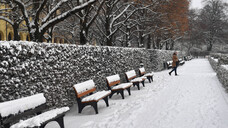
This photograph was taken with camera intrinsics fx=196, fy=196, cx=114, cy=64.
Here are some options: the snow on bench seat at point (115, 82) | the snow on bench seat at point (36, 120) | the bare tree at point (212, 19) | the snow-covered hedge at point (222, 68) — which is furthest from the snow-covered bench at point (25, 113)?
the bare tree at point (212, 19)

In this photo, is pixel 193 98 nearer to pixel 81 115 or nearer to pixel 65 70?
pixel 81 115

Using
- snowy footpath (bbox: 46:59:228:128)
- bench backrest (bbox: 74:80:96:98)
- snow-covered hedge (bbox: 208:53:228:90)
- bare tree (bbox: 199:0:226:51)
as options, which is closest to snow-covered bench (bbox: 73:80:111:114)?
bench backrest (bbox: 74:80:96:98)

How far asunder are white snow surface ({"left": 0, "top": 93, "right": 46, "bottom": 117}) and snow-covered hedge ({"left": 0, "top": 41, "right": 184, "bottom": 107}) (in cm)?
43

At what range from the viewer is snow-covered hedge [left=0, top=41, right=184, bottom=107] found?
4.27 metres

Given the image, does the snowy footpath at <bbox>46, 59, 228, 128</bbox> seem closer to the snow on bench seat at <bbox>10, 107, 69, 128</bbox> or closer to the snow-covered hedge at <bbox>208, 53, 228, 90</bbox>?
the snow on bench seat at <bbox>10, 107, 69, 128</bbox>

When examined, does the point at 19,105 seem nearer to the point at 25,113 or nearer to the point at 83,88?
the point at 25,113

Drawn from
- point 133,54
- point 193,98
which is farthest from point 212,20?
point 193,98

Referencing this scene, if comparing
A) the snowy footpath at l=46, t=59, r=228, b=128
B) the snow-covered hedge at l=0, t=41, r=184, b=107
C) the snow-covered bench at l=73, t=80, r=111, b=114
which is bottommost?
the snowy footpath at l=46, t=59, r=228, b=128

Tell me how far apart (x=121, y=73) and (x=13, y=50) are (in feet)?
23.5

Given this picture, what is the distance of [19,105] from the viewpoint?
3918 mm

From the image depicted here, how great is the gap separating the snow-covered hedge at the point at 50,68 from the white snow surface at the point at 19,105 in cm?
43

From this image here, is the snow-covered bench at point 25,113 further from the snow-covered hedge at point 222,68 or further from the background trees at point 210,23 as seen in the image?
the background trees at point 210,23

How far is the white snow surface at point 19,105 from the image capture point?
3591 mm

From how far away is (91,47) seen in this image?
7953mm
